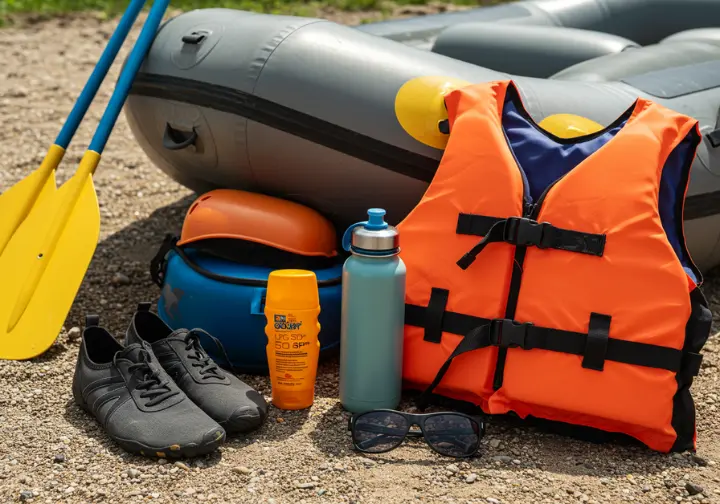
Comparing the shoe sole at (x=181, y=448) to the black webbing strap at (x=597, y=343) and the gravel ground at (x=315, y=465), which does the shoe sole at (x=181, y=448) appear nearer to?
the gravel ground at (x=315, y=465)

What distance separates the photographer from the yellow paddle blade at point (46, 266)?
2729 millimetres

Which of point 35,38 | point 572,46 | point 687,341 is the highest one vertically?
point 572,46

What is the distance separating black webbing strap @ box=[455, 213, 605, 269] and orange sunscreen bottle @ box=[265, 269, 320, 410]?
40 cm

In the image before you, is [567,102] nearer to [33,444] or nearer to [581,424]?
[581,424]

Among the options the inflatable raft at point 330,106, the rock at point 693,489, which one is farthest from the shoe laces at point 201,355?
the rock at point 693,489

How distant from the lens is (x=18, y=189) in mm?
3068

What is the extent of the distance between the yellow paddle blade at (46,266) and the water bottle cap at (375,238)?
96 centimetres

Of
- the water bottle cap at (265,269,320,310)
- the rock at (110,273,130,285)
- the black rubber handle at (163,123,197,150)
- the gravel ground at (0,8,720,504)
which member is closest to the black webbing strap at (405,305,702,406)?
the gravel ground at (0,8,720,504)

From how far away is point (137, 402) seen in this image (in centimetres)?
226

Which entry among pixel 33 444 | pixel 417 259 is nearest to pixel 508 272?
pixel 417 259

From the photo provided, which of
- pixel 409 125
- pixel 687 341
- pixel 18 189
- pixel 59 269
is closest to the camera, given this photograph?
pixel 687 341

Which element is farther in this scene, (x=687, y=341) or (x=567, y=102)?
(x=567, y=102)

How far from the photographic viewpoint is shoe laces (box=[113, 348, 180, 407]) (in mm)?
2269

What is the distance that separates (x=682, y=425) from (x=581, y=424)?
24 cm
